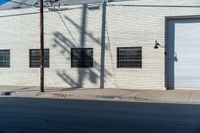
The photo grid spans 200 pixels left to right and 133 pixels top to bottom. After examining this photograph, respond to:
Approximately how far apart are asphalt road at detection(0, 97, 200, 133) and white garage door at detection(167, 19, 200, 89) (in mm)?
8690

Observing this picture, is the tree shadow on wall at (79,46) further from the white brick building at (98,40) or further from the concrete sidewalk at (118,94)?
Result: the concrete sidewalk at (118,94)

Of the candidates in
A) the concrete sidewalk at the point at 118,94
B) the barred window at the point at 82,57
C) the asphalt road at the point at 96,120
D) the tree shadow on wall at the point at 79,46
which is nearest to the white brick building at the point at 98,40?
the tree shadow on wall at the point at 79,46

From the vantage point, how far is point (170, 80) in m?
26.3

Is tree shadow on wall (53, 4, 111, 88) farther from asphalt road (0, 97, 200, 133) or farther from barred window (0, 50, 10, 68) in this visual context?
asphalt road (0, 97, 200, 133)

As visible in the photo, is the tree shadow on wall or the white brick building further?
the tree shadow on wall

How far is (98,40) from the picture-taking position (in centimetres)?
2786

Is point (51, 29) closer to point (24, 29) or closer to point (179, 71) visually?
point (24, 29)

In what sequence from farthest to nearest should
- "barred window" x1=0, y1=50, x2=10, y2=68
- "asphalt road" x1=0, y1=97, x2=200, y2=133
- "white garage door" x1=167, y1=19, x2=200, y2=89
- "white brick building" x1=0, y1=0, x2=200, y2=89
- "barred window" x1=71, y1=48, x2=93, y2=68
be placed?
"barred window" x1=0, y1=50, x2=10, y2=68 → "barred window" x1=71, y1=48, x2=93, y2=68 → "white brick building" x1=0, y1=0, x2=200, y2=89 → "white garage door" x1=167, y1=19, x2=200, y2=89 → "asphalt road" x1=0, y1=97, x2=200, y2=133

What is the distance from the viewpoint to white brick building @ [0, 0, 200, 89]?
85.7 feet

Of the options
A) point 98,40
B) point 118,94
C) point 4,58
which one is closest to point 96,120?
point 118,94

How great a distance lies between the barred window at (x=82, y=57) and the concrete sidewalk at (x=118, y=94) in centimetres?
192

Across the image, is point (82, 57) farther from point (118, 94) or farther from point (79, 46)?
point (118, 94)

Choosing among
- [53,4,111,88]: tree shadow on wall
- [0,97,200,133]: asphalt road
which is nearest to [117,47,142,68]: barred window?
[53,4,111,88]: tree shadow on wall

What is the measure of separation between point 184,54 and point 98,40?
507 cm
